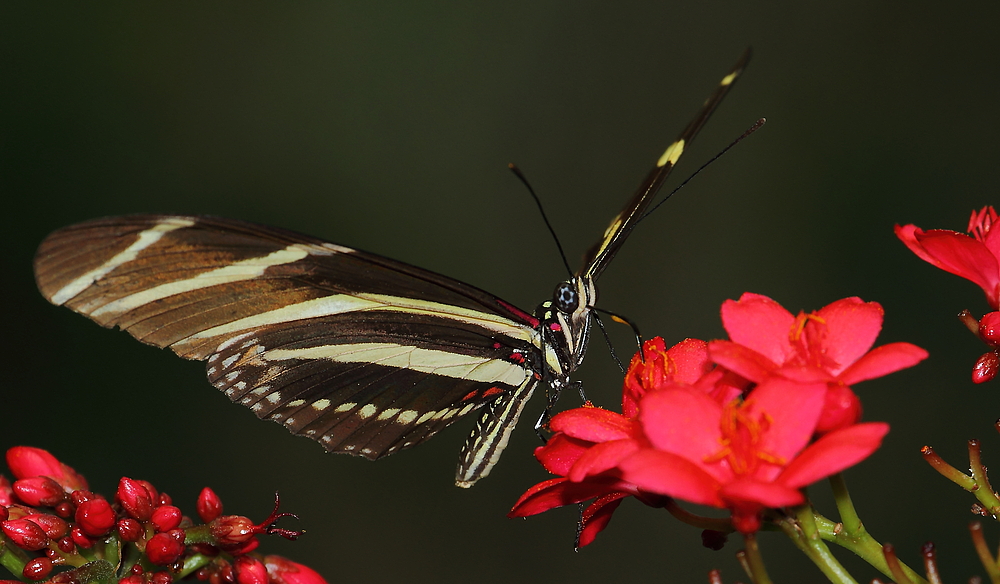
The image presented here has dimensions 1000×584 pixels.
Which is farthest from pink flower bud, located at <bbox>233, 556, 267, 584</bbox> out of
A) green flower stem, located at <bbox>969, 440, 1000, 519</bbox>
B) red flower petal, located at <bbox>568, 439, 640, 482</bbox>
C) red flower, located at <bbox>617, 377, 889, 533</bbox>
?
green flower stem, located at <bbox>969, 440, 1000, 519</bbox>

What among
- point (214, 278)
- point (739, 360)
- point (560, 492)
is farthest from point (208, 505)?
point (739, 360)

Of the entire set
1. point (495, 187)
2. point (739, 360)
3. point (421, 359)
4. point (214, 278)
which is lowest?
point (739, 360)

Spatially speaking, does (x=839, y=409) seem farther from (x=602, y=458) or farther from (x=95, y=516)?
(x=95, y=516)

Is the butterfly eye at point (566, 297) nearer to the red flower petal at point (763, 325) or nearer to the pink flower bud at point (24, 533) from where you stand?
the red flower petal at point (763, 325)

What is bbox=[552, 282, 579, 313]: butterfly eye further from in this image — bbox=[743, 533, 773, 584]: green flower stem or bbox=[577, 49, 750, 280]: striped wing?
bbox=[743, 533, 773, 584]: green flower stem

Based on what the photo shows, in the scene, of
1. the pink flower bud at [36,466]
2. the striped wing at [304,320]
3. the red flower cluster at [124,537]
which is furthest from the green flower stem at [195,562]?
the striped wing at [304,320]
